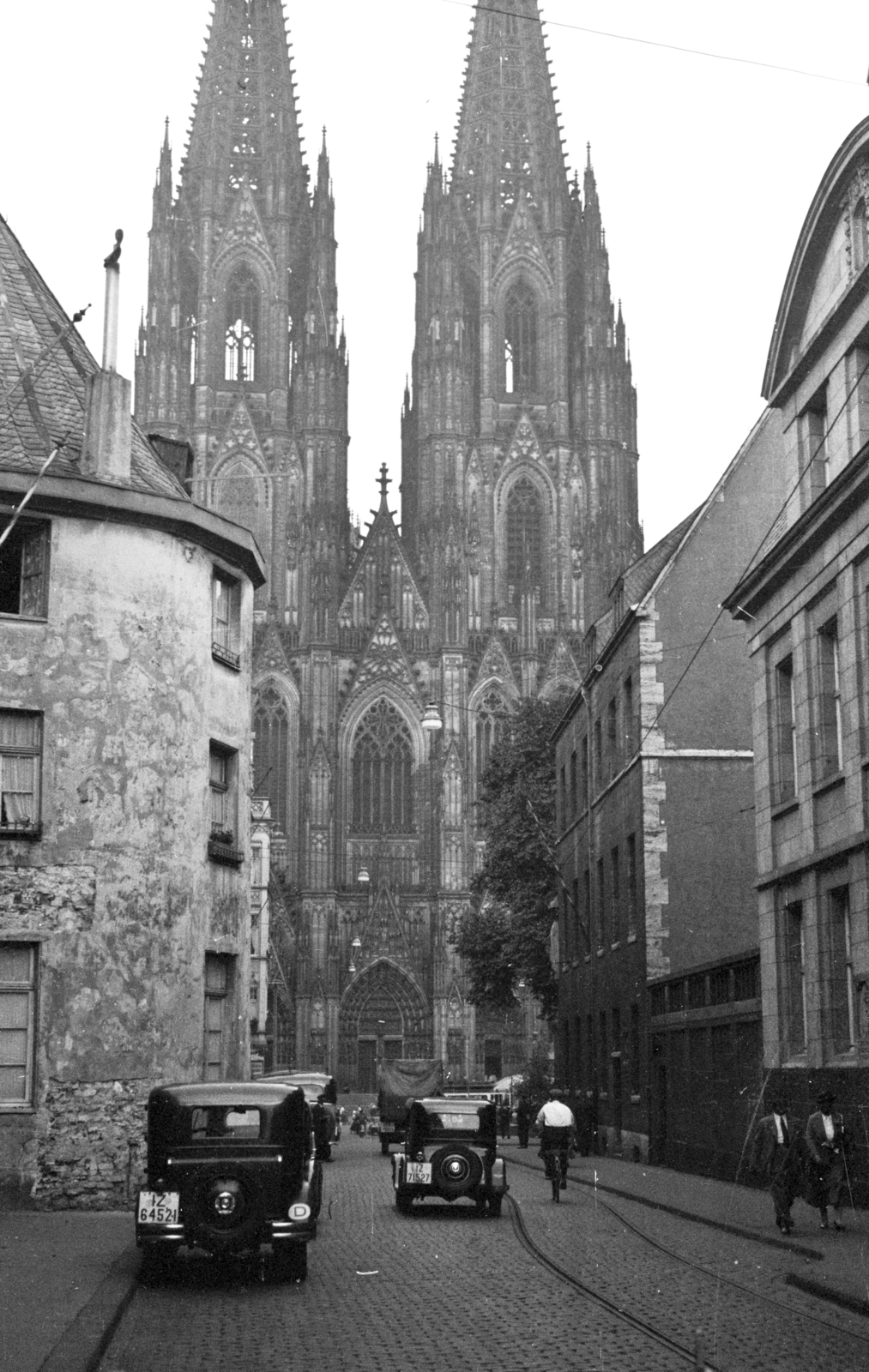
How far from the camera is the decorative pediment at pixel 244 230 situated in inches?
3396

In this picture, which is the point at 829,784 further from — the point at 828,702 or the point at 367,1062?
the point at 367,1062

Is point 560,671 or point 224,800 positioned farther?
point 560,671

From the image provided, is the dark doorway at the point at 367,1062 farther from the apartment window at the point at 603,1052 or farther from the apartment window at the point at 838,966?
the apartment window at the point at 838,966

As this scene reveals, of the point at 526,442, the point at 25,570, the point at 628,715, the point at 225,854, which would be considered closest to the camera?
the point at 25,570

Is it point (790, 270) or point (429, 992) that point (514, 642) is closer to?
point (429, 992)

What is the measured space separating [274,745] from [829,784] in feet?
190

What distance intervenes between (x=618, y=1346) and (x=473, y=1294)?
2653mm

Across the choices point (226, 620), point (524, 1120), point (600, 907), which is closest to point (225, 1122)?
point (226, 620)

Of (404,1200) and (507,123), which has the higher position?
(507,123)

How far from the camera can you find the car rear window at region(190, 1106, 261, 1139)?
50.2 ft

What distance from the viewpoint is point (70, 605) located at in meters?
21.8

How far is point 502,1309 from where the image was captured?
12.9 meters

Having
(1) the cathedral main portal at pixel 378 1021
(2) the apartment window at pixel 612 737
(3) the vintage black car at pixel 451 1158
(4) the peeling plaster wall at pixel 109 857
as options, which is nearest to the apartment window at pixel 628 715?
(2) the apartment window at pixel 612 737

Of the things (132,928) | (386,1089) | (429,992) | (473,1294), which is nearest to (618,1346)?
(473,1294)
